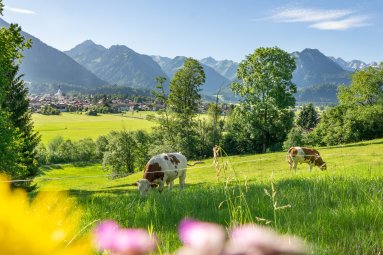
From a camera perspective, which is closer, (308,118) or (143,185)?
(143,185)

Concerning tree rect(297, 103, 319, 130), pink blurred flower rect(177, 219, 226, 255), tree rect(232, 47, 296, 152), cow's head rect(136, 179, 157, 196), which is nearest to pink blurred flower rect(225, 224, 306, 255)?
pink blurred flower rect(177, 219, 226, 255)

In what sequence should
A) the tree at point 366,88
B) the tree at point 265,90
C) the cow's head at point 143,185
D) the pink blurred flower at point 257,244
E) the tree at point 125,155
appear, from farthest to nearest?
the tree at point 125,155 → the tree at point 366,88 → the tree at point 265,90 → the cow's head at point 143,185 → the pink blurred flower at point 257,244

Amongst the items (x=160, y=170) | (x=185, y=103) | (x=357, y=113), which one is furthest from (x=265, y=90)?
(x=160, y=170)

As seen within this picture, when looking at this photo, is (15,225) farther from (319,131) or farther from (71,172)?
(71,172)

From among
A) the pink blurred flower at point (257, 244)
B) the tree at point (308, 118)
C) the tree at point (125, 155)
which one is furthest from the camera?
the tree at point (308, 118)

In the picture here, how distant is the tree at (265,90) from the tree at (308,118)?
2471 inches

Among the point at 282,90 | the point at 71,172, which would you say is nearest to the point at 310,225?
the point at 282,90

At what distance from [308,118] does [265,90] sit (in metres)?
68.4

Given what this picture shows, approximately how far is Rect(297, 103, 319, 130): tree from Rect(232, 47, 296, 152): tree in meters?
62.8

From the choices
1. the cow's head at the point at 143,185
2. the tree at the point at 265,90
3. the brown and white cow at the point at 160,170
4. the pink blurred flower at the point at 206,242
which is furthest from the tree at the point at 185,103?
the pink blurred flower at the point at 206,242

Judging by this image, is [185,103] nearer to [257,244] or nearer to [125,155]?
[125,155]

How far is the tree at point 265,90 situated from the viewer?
59.2m

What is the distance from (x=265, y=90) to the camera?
60.2 meters

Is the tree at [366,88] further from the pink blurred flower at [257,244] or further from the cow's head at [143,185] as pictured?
the pink blurred flower at [257,244]
